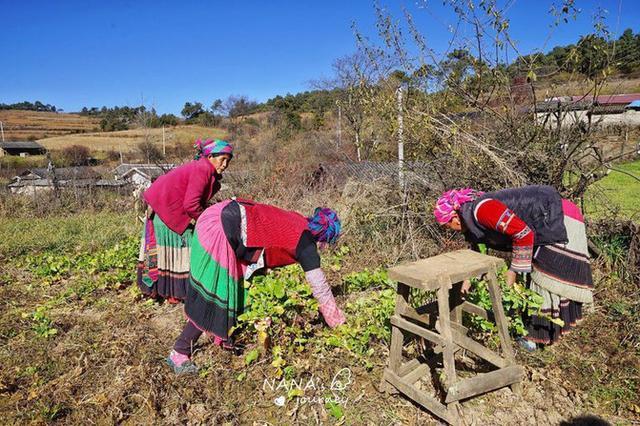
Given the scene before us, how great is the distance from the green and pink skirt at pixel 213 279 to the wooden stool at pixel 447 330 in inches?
39.6

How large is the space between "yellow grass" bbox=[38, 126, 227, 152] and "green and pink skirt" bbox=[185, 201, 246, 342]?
33.1 metres

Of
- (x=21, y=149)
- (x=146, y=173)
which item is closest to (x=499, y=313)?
(x=146, y=173)

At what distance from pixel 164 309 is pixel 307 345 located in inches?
67.3

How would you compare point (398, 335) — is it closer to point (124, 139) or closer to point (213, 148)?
point (213, 148)

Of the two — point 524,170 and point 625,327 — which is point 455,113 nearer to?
point 524,170

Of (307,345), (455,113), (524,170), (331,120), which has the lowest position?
(307,345)

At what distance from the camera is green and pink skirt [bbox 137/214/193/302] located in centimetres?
369

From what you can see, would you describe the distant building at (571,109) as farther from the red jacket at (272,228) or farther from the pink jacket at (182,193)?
the pink jacket at (182,193)

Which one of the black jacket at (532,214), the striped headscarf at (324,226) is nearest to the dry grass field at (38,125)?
the striped headscarf at (324,226)

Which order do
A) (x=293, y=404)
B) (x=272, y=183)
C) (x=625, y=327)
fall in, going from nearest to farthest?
(x=293, y=404) → (x=625, y=327) → (x=272, y=183)

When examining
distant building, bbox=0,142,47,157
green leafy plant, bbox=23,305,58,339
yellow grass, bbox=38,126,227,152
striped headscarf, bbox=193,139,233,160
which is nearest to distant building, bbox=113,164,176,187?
green leafy plant, bbox=23,305,58,339

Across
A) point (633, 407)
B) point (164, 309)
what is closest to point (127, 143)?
point (164, 309)

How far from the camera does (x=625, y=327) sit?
3.48 meters

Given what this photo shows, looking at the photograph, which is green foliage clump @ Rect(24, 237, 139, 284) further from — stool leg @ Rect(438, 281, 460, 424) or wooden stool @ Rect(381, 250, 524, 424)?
stool leg @ Rect(438, 281, 460, 424)
